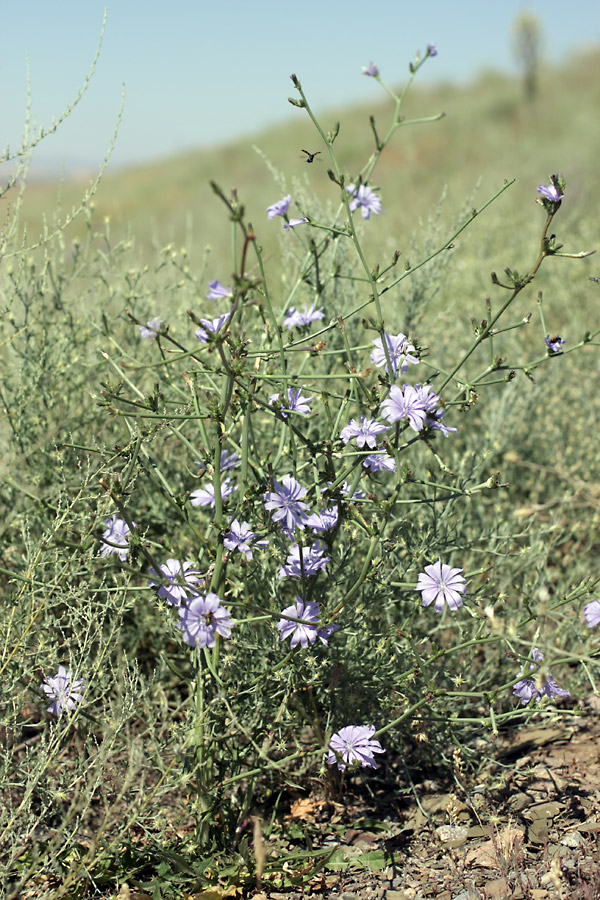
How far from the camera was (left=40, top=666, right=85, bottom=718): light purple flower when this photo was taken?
1.87 meters

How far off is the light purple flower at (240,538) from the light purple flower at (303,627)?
0.57ft

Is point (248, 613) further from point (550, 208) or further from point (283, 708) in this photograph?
point (550, 208)

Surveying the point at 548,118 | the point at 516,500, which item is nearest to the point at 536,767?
the point at 516,500

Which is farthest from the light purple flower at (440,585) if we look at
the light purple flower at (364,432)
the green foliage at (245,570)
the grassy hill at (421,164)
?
the grassy hill at (421,164)

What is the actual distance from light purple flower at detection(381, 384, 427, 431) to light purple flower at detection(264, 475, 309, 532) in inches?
10.8

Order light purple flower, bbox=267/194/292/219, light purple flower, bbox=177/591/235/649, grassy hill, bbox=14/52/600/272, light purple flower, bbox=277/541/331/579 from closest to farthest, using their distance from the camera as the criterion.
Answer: light purple flower, bbox=177/591/235/649 < light purple flower, bbox=277/541/331/579 < light purple flower, bbox=267/194/292/219 < grassy hill, bbox=14/52/600/272

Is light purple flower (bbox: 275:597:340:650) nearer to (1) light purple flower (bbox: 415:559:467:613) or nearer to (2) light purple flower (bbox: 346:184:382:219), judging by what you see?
(1) light purple flower (bbox: 415:559:467:613)

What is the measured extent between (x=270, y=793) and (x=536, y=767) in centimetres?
81

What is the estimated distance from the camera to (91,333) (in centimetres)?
321

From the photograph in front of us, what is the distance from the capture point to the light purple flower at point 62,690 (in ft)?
6.15

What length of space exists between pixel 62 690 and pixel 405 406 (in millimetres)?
1177

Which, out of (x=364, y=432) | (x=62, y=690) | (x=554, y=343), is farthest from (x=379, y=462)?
(x=62, y=690)

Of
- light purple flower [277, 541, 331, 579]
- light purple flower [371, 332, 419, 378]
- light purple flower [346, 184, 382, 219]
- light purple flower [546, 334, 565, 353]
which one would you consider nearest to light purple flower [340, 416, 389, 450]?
light purple flower [371, 332, 419, 378]

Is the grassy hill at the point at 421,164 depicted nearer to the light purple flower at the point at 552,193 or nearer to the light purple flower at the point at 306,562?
the light purple flower at the point at 552,193
